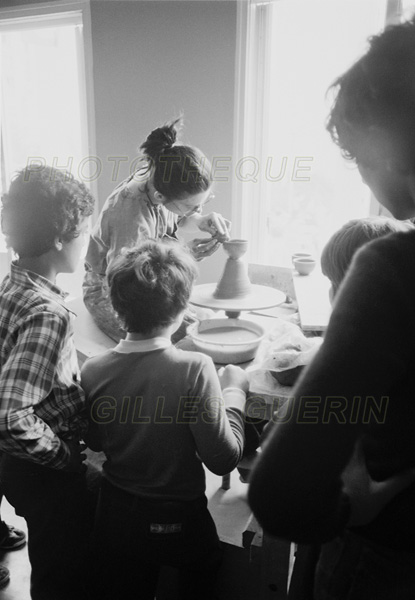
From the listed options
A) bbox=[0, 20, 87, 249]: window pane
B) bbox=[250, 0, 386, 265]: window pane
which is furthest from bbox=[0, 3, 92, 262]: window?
bbox=[250, 0, 386, 265]: window pane

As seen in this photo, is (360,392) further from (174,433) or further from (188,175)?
(188,175)

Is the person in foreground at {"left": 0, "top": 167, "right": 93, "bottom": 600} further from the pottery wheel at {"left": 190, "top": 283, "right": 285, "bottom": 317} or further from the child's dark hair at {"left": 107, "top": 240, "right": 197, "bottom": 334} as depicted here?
the pottery wheel at {"left": 190, "top": 283, "right": 285, "bottom": 317}

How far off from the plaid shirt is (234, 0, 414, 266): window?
83.1 inches

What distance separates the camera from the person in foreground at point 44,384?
1122mm

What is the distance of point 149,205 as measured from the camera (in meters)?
2.13

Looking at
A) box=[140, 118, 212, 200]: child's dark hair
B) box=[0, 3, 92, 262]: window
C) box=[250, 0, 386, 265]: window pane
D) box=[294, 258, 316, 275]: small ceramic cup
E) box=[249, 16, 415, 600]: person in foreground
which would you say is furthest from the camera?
box=[0, 3, 92, 262]: window

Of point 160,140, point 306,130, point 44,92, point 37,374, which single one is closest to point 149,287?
point 37,374

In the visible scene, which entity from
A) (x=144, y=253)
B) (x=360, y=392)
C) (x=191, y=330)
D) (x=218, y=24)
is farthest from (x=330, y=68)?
(x=360, y=392)

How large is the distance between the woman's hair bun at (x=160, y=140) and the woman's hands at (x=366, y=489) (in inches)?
67.2

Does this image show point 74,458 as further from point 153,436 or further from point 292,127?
point 292,127

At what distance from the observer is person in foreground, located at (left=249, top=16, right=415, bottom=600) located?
1.59ft

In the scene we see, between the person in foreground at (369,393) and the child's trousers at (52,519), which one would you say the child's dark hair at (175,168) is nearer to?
the child's trousers at (52,519)

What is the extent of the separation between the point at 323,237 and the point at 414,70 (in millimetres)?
2757

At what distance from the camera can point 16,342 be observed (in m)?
1.17
